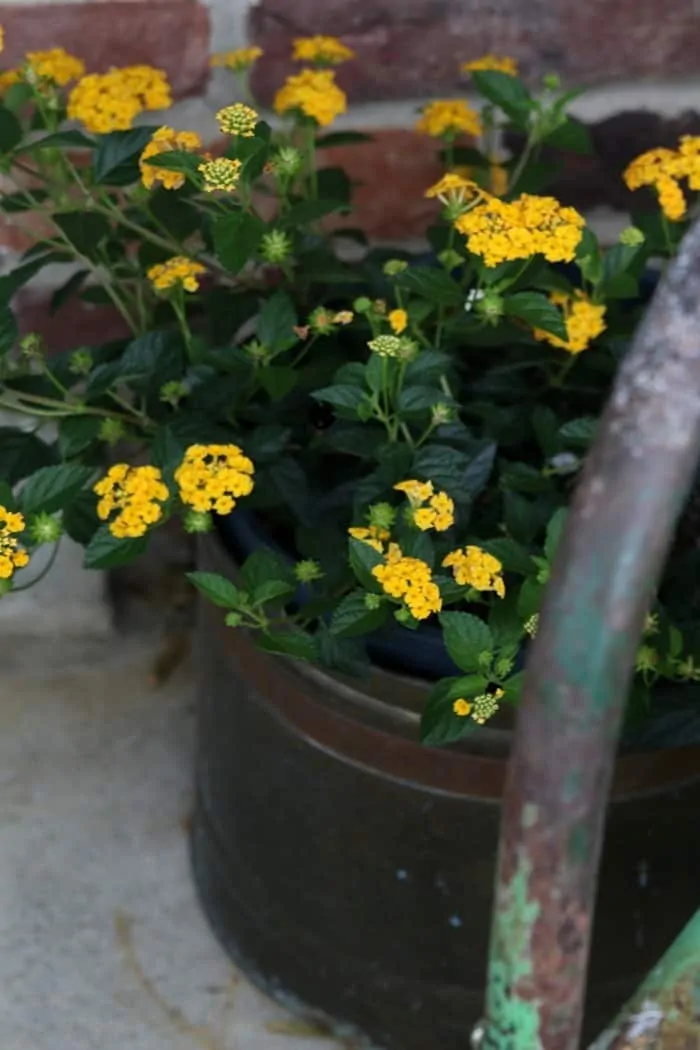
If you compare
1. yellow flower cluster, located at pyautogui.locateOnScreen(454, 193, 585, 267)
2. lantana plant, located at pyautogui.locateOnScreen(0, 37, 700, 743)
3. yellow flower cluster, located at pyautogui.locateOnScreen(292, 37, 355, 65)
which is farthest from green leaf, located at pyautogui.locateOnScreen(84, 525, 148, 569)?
yellow flower cluster, located at pyautogui.locateOnScreen(292, 37, 355, 65)

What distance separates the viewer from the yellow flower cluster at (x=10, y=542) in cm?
61

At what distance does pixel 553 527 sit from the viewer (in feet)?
1.98

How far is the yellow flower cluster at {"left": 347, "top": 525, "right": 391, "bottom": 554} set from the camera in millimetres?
637

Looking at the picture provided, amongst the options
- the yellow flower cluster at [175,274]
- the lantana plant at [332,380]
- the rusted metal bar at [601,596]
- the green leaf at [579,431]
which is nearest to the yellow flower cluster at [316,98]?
the lantana plant at [332,380]

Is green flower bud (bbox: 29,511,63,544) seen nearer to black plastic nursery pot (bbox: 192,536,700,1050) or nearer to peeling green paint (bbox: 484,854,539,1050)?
black plastic nursery pot (bbox: 192,536,700,1050)

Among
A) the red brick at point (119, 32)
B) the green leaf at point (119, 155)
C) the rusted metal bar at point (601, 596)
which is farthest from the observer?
the red brick at point (119, 32)

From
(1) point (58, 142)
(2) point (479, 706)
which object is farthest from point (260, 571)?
(1) point (58, 142)

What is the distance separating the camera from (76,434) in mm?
715

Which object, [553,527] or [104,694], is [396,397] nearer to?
[553,527]

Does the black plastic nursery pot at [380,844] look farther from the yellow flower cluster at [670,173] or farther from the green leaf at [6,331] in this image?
the yellow flower cluster at [670,173]

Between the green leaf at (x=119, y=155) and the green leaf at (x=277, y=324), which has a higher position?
the green leaf at (x=119, y=155)

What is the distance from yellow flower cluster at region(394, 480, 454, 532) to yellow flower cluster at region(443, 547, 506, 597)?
0.02 meters

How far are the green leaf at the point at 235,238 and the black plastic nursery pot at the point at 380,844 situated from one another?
0.18m

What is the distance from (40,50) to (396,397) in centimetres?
41
